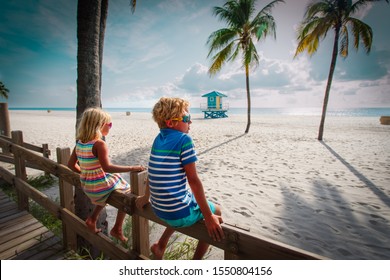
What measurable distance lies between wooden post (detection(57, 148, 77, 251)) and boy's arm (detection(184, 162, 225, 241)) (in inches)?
67.9

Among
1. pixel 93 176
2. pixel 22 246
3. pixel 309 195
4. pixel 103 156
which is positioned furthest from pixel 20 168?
pixel 309 195

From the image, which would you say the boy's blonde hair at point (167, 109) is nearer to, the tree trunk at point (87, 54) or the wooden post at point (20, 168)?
the tree trunk at point (87, 54)

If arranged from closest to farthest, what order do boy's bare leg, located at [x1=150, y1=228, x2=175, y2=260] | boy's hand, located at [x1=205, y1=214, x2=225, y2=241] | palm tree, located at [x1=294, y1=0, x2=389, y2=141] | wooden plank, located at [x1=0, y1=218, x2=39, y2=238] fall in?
boy's hand, located at [x1=205, y1=214, x2=225, y2=241] < boy's bare leg, located at [x1=150, y1=228, x2=175, y2=260] < wooden plank, located at [x1=0, y1=218, x2=39, y2=238] < palm tree, located at [x1=294, y1=0, x2=389, y2=141]

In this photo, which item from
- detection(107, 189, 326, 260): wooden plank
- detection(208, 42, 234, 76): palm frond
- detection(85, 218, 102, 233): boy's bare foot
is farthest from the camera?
detection(208, 42, 234, 76): palm frond

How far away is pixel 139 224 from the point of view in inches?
65.2

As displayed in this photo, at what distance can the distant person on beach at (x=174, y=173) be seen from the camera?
127cm

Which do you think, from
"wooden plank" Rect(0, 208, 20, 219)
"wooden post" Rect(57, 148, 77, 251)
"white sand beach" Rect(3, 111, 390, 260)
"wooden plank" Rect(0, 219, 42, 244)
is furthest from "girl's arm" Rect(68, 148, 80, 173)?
"wooden plank" Rect(0, 208, 20, 219)

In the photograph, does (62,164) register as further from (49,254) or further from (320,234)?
(320,234)

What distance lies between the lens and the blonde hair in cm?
184

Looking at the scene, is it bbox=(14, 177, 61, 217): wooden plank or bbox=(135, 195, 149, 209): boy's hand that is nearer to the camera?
bbox=(135, 195, 149, 209): boy's hand

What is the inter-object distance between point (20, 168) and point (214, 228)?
132 inches

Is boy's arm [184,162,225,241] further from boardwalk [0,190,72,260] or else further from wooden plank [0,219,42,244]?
wooden plank [0,219,42,244]

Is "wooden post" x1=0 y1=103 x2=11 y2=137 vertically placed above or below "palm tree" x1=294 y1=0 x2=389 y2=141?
below

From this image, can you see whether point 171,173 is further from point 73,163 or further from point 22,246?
point 22,246
